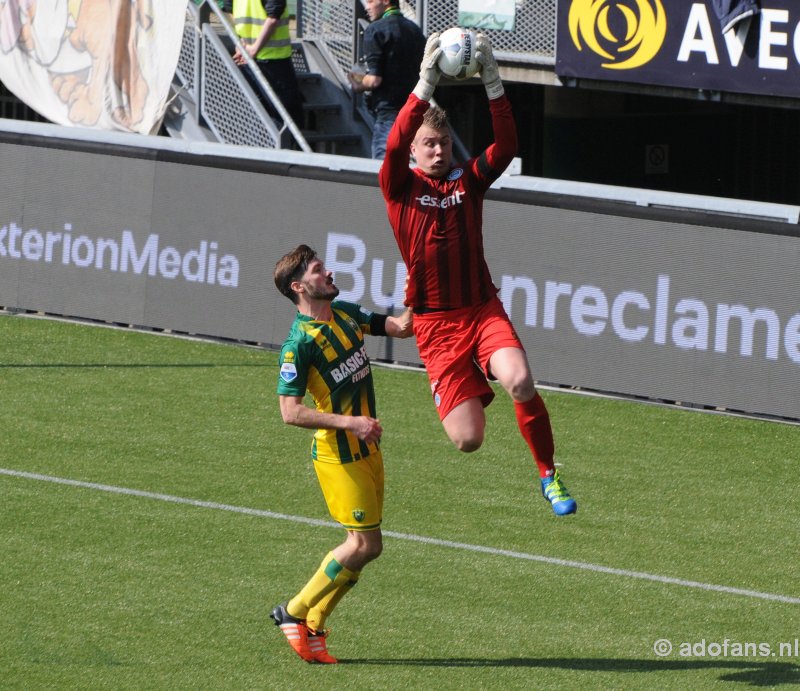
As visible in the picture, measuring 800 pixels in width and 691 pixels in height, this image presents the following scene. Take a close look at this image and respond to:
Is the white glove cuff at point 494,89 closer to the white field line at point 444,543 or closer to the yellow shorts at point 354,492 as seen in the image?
the yellow shorts at point 354,492

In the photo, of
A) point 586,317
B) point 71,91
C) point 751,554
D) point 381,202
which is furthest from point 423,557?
point 71,91

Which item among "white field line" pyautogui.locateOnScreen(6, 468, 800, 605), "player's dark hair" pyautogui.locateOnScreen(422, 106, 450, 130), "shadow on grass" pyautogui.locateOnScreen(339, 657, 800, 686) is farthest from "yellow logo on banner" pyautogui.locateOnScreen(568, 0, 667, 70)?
"shadow on grass" pyautogui.locateOnScreen(339, 657, 800, 686)

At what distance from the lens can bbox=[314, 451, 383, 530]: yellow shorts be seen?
24.2 ft

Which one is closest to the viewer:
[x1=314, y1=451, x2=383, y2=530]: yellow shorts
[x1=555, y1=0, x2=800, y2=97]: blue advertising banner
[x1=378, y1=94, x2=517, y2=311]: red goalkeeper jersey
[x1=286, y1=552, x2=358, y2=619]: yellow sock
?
[x1=314, y1=451, x2=383, y2=530]: yellow shorts

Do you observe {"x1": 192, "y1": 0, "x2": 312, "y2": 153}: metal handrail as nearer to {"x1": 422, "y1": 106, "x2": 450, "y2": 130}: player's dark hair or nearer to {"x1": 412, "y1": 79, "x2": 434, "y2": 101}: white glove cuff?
{"x1": 422, "y1": 106, "x2": 450, "y2": 130}: player's dark hair

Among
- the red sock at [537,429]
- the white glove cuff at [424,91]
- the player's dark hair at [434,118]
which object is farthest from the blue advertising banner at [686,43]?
the white glove cuff at [424,91]

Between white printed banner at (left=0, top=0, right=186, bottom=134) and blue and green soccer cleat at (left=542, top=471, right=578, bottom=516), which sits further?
white printed banner at (left=0, top=0, right=186, bottom=134)

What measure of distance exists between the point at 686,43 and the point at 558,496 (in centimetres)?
915

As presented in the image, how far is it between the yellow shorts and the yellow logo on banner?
32.0 ft

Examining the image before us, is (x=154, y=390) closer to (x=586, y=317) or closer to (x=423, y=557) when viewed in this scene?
(x=586, y=317)

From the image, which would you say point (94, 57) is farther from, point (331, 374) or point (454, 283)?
point (331, 374)

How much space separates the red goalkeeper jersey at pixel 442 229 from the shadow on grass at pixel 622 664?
1.87 meters

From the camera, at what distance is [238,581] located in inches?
345

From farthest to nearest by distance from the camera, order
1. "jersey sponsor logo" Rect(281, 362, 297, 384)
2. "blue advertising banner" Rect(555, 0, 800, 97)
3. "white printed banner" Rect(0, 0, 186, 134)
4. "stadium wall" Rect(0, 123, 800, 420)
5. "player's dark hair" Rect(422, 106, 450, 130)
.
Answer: "white printed banner" Rect(0, 0, 186, 134) → "blue advertising banner" Rect(555, 0, 800, 97) → "stadium wall" Rect(0, 123, 800, 420) → "player's dark hair" Rect(422, 106, 450, 130) → "jersey sponsor logo" Rect(281, 362, 297, 384)
